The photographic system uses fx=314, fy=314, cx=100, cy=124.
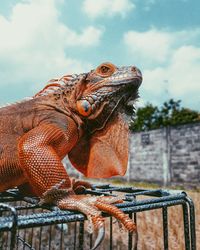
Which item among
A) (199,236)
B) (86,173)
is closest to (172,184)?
(199,236)

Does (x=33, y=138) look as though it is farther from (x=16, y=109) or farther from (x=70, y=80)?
(x=70, y=80)

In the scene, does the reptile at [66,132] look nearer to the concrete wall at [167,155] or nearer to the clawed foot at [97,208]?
the clawed foot at [97,208]

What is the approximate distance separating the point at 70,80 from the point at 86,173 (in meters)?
0.54

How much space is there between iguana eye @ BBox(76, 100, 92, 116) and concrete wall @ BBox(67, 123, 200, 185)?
1000 centimetres

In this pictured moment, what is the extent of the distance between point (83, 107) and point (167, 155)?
10795 millimetres

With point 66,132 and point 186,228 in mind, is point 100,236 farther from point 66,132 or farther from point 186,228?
point 66,132

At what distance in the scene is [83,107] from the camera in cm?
166

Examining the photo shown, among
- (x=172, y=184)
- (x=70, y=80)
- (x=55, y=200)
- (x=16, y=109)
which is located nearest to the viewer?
(x=55, y=200)

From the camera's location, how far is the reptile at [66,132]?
53.3 inches

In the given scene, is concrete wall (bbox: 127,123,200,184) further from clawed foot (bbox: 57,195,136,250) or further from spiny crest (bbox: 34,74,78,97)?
clawed foot (bbox: 57,195,136,250)

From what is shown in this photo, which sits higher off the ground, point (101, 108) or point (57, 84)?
point (57, 84)

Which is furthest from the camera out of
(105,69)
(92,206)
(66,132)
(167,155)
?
(167,155)

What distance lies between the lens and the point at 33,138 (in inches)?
55.1

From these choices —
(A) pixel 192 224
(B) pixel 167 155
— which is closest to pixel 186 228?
(A) pixel 192 224
